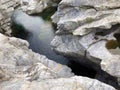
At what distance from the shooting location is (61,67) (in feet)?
100

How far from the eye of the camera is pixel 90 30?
108 ft

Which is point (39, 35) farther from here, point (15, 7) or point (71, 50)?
point (71, 50)

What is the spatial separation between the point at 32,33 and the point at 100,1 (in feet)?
48.1

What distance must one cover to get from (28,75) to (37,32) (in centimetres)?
2152

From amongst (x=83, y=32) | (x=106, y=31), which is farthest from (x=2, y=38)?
(x=106, y=31)

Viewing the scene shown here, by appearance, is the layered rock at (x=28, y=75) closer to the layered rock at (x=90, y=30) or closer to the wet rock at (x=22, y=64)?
the wet rock at (x=22, y=64)

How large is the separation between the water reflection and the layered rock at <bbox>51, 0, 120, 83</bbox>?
4.33m

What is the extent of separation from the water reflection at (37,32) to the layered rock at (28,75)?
31.0ft

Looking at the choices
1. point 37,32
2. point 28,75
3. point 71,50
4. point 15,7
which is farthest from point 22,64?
point 15,7

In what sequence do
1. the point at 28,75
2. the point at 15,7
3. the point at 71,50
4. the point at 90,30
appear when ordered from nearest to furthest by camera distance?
the point at 28,75
the point at 90,30
the point at 71,50
the point at 15,7

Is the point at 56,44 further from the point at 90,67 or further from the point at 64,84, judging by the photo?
the point at 64,84

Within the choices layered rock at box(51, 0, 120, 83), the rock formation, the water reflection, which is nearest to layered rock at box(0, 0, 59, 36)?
A: the water reflection

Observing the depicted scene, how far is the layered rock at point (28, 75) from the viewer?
21.8m

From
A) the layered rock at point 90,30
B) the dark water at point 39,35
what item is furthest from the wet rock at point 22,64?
the dark water at point 39,35
